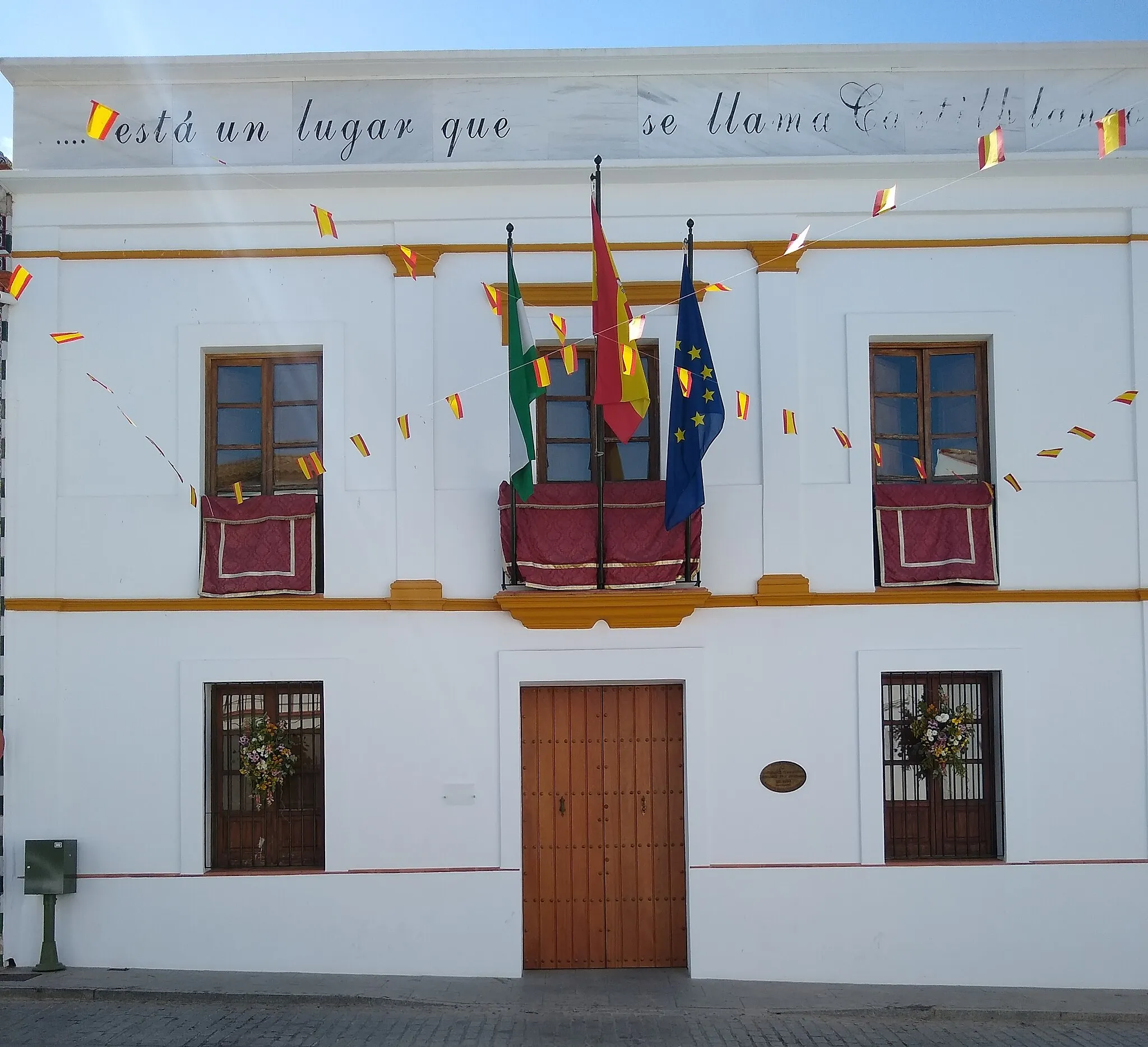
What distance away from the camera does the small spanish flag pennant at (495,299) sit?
8.18 meters

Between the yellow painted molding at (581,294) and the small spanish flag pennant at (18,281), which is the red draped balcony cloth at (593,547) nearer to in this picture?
the yellow painted molding at (581,294)

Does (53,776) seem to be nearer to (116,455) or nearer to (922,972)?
(116,455)

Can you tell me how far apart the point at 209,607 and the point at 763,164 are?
5.50 metres

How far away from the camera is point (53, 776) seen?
8.34 metres

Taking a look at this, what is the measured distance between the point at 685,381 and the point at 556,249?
1.69 m

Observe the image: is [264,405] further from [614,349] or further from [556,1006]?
[556,1006]

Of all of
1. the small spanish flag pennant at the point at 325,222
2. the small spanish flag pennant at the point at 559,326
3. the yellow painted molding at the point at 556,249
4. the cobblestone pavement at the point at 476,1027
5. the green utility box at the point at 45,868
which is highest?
the yellow painted molding at the point at 556,249

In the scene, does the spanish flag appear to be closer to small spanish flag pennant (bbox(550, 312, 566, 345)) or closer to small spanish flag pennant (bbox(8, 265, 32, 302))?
small spanish flag pennant (bbox(550, 312, 566, 345))

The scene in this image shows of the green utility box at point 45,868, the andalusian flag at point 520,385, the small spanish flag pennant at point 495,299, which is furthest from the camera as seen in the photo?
the small spanish flag pennant at point 495,299

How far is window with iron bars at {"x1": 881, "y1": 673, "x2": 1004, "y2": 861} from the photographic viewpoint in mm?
8453

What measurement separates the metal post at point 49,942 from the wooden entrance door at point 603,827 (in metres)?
3.54

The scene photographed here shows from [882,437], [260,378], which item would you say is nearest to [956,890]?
[882,437]

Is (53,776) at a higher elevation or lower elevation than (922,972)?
higher

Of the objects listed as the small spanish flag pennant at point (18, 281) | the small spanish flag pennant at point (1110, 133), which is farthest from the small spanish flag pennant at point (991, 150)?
the small spanish flag pennant at point (18, 281)
